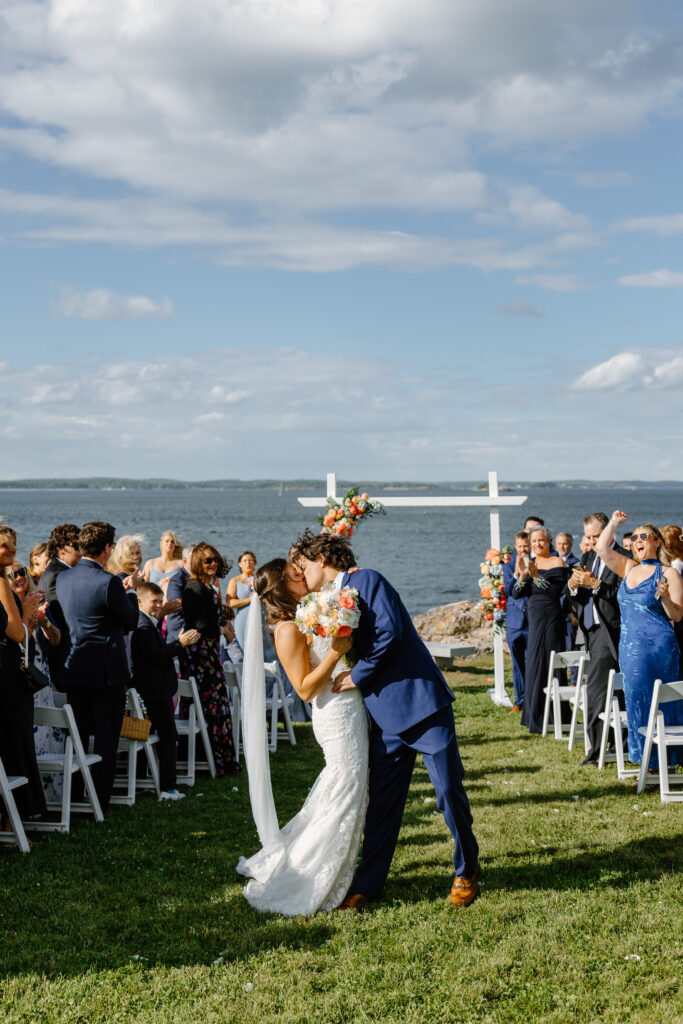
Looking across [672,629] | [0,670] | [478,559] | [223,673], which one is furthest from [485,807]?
[478,559]

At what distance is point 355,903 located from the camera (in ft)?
17.1

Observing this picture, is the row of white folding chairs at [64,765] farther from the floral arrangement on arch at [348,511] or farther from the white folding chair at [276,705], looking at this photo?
the floral arrangement on arch at [348,511]

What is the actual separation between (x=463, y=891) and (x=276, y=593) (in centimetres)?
195

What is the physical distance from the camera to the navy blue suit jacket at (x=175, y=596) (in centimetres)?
851

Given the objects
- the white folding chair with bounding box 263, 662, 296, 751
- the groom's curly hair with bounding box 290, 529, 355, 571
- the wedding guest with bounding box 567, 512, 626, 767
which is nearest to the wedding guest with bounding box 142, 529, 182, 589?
the white folding chair with bounding box 263, 662, 296, 751

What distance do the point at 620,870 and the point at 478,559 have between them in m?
54.3

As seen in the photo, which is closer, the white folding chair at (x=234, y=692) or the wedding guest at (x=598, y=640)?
the wedding guest at (x=598, y=640)

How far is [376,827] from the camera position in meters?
5.27

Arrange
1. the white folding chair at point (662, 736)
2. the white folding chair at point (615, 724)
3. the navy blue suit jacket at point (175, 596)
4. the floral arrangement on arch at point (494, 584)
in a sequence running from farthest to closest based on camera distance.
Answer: the floral arrangement on arch at point (494, 584)
the navy blue suit jacket at point (175, 596)
the white folding chair at point (615, 724)
the white folding chair at point (662, 736)

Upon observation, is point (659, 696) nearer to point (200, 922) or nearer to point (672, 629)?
point (672, 629)

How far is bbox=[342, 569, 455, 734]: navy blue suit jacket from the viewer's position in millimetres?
5066

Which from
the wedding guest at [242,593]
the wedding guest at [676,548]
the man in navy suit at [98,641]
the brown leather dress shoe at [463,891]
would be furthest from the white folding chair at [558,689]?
the man in navy suit at [98,641]

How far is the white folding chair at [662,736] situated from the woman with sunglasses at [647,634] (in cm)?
19

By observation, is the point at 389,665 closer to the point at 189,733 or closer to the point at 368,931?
the point at 368,931
